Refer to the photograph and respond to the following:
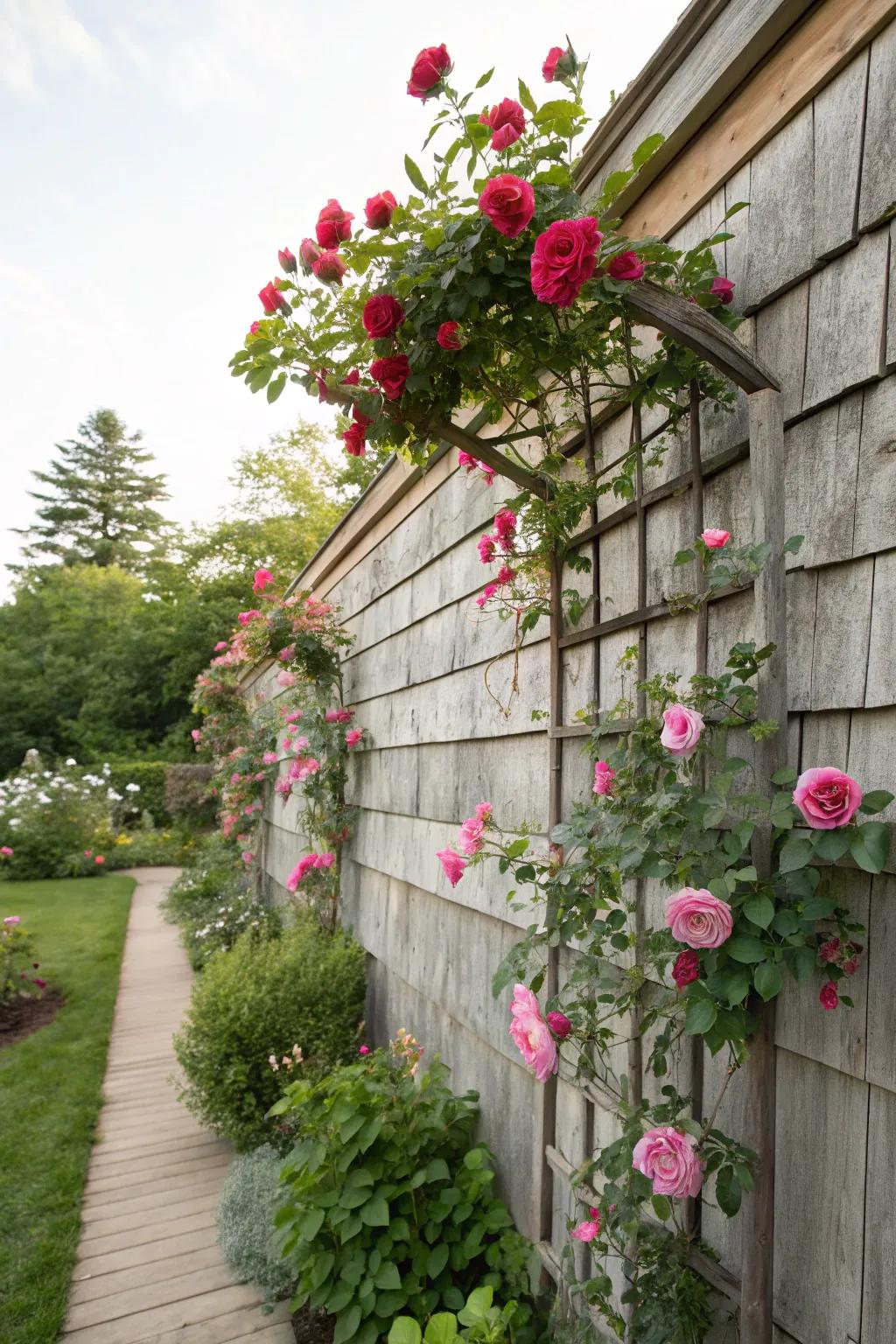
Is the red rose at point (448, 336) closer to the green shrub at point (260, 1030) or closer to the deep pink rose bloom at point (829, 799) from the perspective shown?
the deep pink rose bloom at point (829, 799)

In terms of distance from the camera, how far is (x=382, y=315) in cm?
134

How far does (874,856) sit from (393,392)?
110 centimetres

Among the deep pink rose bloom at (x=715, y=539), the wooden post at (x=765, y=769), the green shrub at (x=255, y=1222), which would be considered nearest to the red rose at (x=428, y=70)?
the wooden post at (x=765, y=769)

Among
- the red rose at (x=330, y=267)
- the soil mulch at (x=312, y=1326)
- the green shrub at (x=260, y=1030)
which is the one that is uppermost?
the red rose at (x=330, y=267)

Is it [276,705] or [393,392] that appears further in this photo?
[276,705]

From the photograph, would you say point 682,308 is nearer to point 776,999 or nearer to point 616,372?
point 616,372

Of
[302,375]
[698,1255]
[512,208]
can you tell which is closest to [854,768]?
[698,1255]

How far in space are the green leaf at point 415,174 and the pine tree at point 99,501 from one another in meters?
28.5

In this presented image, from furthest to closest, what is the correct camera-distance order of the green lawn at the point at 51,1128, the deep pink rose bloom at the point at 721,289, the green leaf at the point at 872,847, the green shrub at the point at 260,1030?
1. the green shrub at the point at 260,1030
2. the green lawn at the point at 51,1128
3. the deep pink rose bloom at the point at 721,289
4. the green leaf at the point at 872,847

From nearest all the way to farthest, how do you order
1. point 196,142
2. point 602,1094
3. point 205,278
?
point 602,1094 < point 196,142 < point 205,278

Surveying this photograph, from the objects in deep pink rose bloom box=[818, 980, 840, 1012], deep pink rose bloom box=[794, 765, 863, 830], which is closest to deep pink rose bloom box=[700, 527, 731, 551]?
deep pink rose bloom box=[794, 765, 863, 830]

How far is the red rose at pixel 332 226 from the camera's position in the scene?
1.49 metres

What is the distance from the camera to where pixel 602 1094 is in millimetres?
1558

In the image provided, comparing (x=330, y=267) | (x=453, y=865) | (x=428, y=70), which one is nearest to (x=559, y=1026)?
(x=453, y=865)
